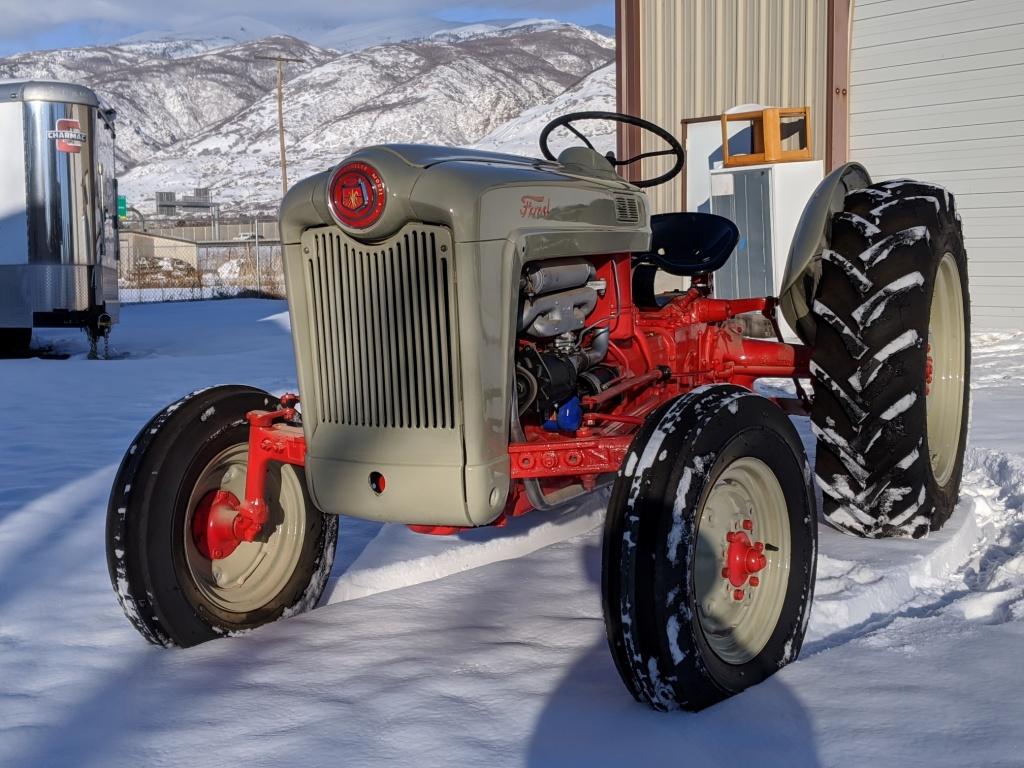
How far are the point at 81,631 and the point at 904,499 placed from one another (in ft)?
8.83

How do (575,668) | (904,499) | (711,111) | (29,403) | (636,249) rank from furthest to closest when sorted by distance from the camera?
(711,111) → (29,403) → (904,499) → (636,249) → (575,668)

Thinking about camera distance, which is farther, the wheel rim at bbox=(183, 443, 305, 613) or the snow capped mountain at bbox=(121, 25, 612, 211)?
the snow capped mountain at bbox=(121, 25, 612, 211)

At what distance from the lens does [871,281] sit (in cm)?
356

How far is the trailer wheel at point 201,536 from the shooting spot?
9.68 ft

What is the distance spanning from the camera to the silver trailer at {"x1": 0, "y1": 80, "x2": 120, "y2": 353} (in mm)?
10734

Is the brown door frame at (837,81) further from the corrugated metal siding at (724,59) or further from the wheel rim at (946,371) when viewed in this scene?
the wheel rim at (946,371)

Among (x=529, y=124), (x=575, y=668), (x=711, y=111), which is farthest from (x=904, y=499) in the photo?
(x=529, y=124)

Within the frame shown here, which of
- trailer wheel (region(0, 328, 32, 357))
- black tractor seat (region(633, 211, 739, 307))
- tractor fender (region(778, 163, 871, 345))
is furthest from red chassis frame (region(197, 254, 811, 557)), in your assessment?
trailer wheel (region(0, 328, 32, 357))

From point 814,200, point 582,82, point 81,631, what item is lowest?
point 81,631

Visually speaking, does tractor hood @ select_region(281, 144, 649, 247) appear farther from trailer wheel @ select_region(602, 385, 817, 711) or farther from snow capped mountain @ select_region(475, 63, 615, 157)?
snow capped mountain @ select_region(475, 63, 615, 157)

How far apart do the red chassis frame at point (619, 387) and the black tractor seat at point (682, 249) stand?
0.11 metres

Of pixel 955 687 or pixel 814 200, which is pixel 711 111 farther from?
pixel 955 687

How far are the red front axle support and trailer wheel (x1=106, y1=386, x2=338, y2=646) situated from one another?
0.4 inches

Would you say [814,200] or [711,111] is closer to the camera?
[814,200]
